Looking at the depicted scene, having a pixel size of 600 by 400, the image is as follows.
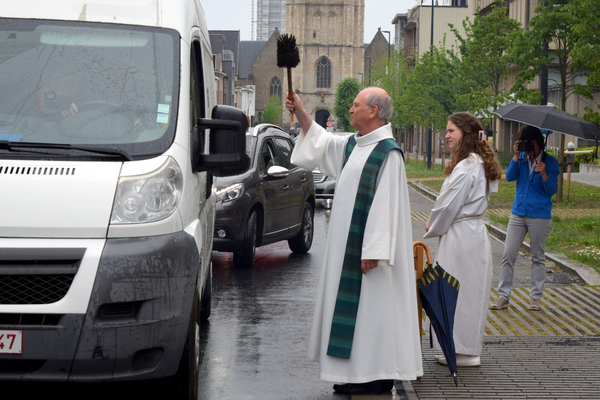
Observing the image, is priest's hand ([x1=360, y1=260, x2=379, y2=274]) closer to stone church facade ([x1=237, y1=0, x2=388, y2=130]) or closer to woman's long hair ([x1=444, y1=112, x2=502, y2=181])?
woman's long hair ([x1=444, y1=112, x2=502, y2=181])

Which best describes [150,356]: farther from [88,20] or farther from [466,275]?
[466,275]

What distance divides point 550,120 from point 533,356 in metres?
3.26

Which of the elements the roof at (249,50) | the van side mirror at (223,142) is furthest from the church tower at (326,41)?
the van side mirror at (223,142)

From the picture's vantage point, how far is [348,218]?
16.3 feet

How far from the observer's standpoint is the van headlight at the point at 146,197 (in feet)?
13.1

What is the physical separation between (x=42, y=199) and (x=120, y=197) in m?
0.36

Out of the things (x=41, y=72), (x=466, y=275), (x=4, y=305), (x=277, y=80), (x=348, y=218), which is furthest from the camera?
(x=277, y=80)

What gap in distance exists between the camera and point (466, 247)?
592 centimetres

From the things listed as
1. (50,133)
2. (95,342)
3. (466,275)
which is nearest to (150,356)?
(95,342)

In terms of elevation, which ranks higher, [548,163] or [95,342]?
[548,163]

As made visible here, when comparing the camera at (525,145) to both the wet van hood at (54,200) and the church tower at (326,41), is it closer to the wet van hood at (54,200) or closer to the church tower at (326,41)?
the wet van hood at (54,200)

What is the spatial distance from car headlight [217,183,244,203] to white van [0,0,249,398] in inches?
203

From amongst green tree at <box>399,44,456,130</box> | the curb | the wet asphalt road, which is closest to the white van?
the wet asphalt road

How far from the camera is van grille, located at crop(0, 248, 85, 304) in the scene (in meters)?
3.80
